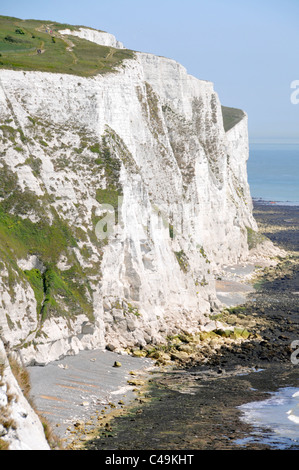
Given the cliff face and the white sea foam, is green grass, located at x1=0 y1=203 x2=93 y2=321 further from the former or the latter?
the white sea foam

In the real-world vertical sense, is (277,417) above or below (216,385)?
below

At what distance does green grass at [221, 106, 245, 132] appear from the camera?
105188 millimetres

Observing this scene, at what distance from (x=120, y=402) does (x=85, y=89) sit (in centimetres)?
2489

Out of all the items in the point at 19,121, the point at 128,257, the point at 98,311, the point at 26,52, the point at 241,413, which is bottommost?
the point at 241,413

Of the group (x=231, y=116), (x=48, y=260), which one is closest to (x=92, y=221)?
(x=48, y=260)

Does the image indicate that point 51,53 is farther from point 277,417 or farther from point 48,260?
point 277,417

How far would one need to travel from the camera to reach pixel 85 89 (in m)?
53.0

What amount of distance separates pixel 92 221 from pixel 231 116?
222ft

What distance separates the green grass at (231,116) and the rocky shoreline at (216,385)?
41.0 metres

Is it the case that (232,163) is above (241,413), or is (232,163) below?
above

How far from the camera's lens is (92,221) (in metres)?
47.8

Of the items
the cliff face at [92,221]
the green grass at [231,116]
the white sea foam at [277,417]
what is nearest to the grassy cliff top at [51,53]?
the cliff face at [92,221]

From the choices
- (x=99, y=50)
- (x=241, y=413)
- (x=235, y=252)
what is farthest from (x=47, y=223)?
(x=235, y=252)

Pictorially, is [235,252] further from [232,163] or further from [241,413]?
[241,413]
